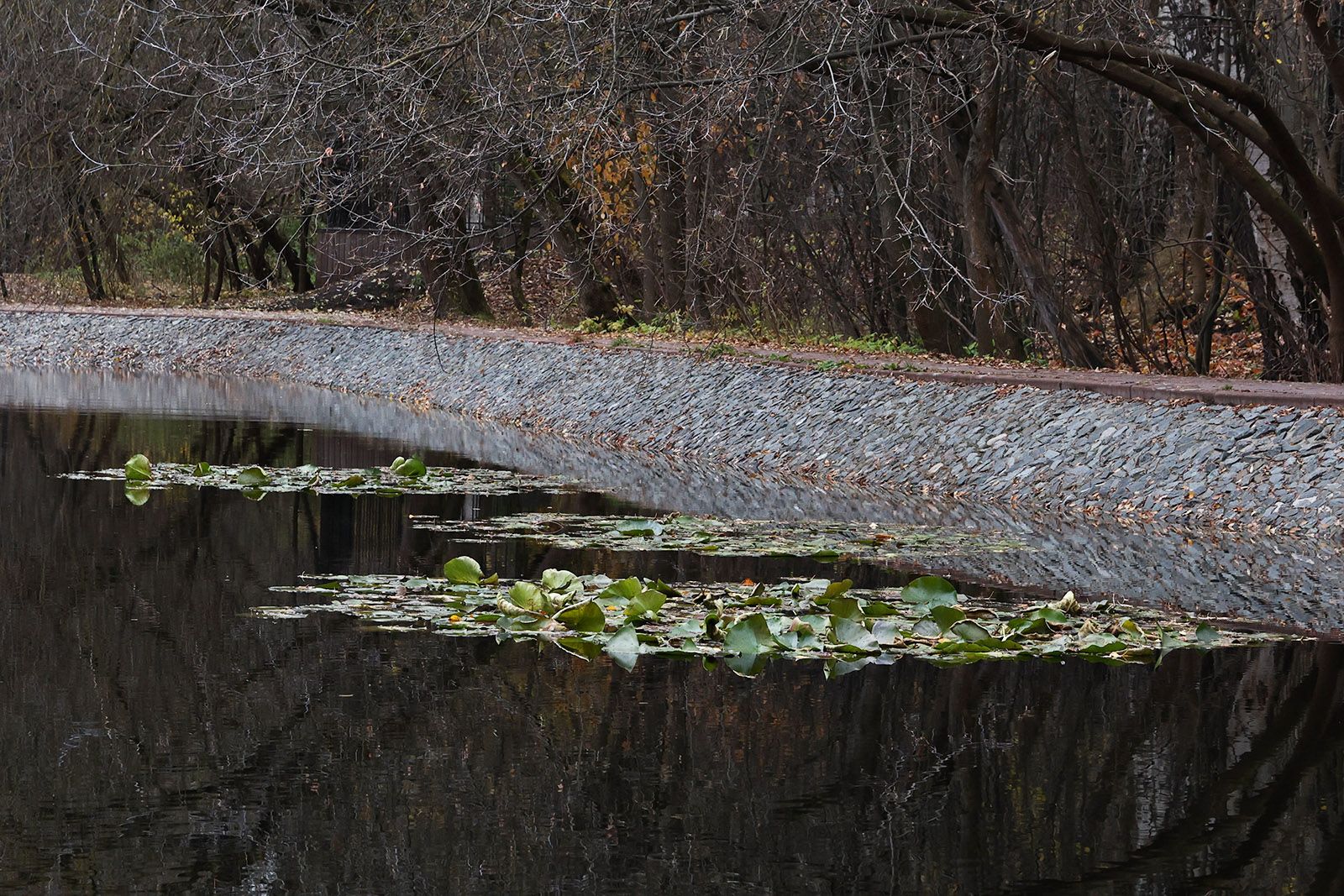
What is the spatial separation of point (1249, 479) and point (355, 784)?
31.9 feet

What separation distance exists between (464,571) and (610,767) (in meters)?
3.75

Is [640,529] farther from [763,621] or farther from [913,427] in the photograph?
[913,427]

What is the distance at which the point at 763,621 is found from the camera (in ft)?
29.2

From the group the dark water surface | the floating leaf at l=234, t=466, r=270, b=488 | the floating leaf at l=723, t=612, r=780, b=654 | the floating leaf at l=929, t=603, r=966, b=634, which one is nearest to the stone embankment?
the floating leaf at l=234, t=466, r=270, b=488

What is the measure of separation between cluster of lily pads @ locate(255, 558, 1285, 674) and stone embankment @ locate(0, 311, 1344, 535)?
4665mm

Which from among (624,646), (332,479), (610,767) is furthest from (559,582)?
(332,479)

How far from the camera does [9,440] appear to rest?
66.1ft

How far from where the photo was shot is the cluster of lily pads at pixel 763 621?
892 cm

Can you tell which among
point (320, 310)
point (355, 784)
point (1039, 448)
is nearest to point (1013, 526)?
point (1039, 448)

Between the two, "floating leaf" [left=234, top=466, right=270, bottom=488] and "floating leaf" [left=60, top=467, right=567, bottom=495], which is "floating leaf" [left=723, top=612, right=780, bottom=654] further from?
"floating leaf" [left=234, top=466, right=270, bottom=488]

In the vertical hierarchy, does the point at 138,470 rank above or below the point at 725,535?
above

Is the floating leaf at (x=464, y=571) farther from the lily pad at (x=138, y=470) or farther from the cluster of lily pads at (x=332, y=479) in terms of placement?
the lily pad at (x=138, y=470)

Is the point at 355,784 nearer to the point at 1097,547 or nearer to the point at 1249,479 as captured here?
the point at 1097,547

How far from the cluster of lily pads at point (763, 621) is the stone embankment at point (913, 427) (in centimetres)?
466
